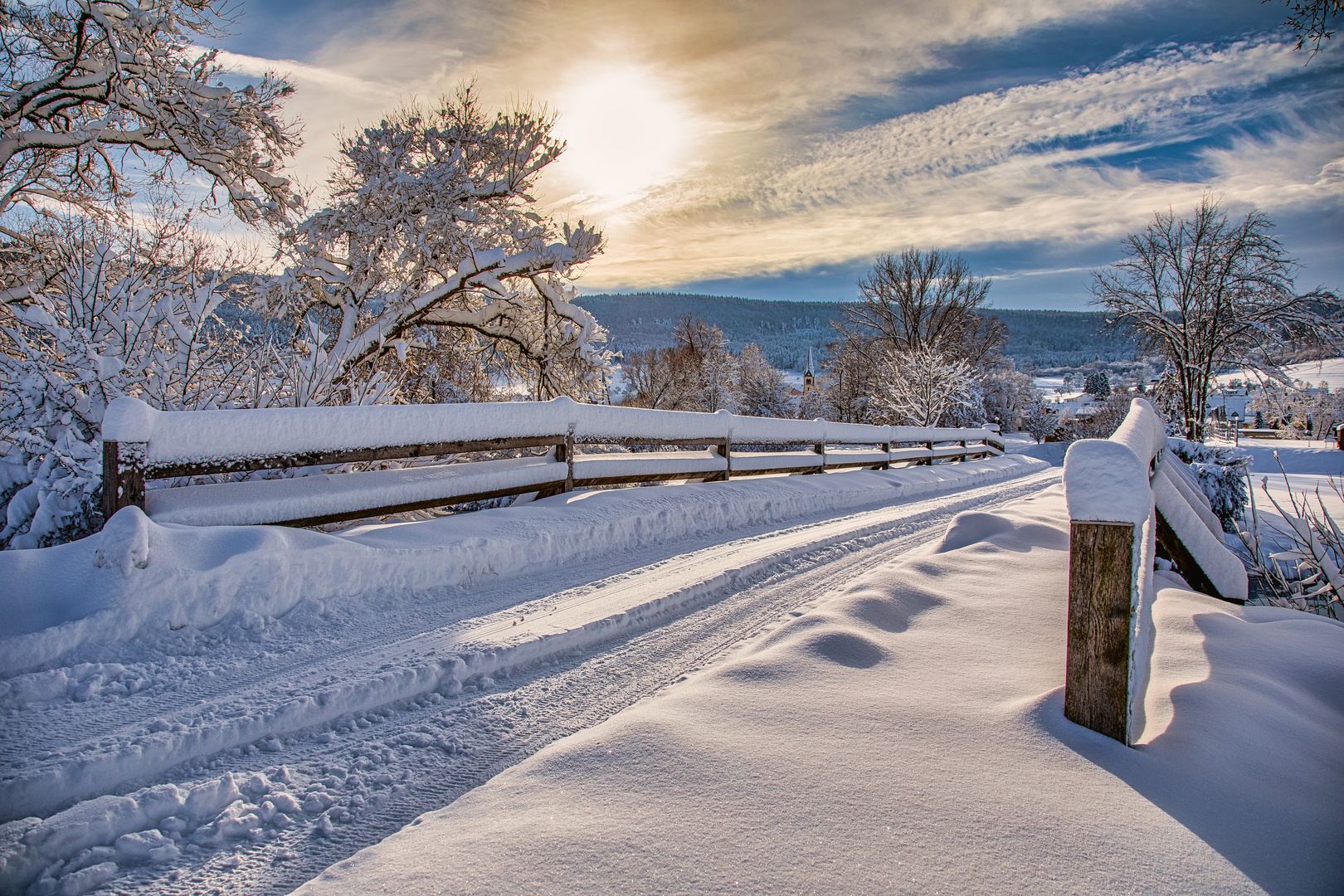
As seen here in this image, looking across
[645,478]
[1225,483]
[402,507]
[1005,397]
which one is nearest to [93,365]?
[402,507]

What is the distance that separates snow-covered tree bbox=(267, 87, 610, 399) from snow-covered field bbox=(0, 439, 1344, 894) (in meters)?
7.21

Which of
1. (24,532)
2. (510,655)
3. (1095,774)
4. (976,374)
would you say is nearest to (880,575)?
(1095,774)

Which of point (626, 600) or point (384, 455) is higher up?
A: point (384, 455)

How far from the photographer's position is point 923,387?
98.3 ft

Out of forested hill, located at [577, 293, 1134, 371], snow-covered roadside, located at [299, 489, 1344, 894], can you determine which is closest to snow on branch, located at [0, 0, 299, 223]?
snow-covered roadside, located at [299, 489, 1344, 894]

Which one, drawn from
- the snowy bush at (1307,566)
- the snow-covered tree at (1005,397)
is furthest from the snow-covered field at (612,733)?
the snow-covered tree at (1005,397)

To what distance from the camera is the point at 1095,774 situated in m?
1.86

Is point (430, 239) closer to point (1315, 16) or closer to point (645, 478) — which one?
point (645, 478)

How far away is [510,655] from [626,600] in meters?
0.93

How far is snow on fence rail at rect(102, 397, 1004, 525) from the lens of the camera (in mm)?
3568

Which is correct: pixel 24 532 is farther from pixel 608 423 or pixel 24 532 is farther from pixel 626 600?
pixel 608 423

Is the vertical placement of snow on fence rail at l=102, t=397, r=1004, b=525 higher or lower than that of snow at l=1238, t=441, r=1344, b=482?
higher

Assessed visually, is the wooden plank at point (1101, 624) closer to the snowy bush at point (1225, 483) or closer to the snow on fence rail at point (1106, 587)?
the snow on fence rail at point (1106, 587)

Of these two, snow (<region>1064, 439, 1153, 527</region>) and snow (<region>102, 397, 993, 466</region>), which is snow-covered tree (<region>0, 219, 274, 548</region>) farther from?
snow (<region>1064, 439, 1153, 527</region>)
